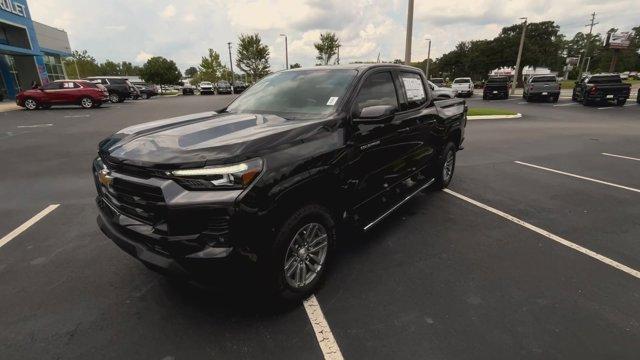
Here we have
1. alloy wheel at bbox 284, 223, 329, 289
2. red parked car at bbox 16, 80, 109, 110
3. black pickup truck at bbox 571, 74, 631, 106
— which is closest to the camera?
alloy wheel at bbox 284, 223, 329, 289

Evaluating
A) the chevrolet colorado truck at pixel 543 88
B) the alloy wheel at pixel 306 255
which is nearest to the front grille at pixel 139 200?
the alloy wheel at pixel 306 255

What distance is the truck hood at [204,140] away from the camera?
225 centimetres

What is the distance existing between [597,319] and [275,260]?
8.29 ft

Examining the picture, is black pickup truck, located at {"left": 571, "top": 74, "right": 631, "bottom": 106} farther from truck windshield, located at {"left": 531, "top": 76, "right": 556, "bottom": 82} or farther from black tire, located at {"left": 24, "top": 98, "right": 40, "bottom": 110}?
black tire, located at {"left": 24, "top": 98, "right": 40, "bottom": 110}

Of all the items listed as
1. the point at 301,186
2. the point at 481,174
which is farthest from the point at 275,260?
the point at 481,174

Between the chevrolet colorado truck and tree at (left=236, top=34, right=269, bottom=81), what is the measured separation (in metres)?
35.2

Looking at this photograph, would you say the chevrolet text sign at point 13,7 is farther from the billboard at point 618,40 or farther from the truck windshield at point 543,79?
the billboard at point 618,40

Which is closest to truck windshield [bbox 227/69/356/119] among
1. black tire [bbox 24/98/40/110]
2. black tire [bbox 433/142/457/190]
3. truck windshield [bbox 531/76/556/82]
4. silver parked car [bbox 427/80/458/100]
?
silver parked car [bbox 427/80/458/100]

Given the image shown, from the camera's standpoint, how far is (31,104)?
2000 cm

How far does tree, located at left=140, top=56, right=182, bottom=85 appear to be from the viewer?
201 feet

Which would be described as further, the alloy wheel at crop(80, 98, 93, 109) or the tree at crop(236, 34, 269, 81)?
the tree at crop(236, 34, 269, 81)

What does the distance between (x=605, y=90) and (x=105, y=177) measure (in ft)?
86.7

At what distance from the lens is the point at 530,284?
3.07 m

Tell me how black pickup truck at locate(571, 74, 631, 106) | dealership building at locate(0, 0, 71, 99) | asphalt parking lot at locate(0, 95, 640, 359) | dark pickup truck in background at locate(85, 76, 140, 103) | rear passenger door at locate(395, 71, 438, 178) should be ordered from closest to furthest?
asphalt parking lot at locate(0, 95, 640, 359) < rear passenger door at locate(395, 71, 438, 178) < black pickup truck at locate(571, 74, 631, 106) < dealership building at locate(0, 0, 71, 99) < dark pickup truck in background at locate(85, 76, 140, 103)
